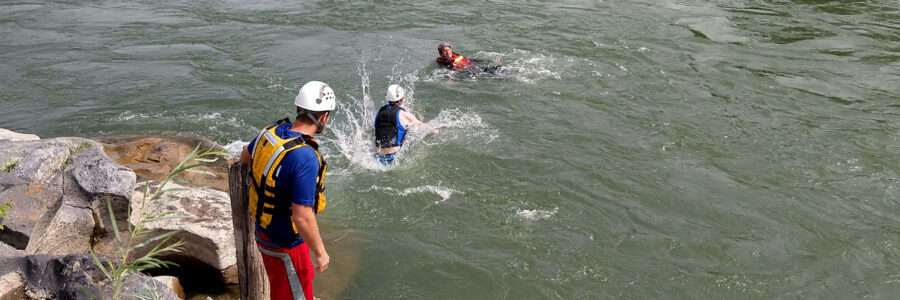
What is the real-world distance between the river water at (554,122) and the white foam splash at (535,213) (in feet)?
0.08

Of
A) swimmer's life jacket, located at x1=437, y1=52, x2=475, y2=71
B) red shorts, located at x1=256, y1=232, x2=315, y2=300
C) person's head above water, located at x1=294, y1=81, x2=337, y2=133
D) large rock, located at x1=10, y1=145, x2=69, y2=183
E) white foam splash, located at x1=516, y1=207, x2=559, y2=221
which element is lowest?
white foam splash, located at x1=516, y1=207, x2=559, y2=221

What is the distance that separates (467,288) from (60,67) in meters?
11.6

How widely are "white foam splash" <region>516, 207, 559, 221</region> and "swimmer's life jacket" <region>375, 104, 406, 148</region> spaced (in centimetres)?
211

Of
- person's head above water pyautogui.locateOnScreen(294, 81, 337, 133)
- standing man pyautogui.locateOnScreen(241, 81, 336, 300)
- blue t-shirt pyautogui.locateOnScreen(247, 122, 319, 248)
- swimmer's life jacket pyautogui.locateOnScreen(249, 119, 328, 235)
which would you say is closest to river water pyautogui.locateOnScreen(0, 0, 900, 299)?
standing man pyautogui.locateOnScreen(241, 81, 336, 300)

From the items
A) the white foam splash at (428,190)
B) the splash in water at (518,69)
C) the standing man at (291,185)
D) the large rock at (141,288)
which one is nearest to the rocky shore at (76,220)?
the large rock at (141,288)

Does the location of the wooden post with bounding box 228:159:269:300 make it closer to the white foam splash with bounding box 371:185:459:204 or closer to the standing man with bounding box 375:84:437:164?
the white foam splash with bounding box 371:185:459:204

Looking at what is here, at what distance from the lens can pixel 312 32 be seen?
15461 millimetres

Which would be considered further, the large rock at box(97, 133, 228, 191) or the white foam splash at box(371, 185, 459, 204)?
the white foam splash at box(371, 185, 459, 204)

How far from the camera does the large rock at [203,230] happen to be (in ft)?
19.2

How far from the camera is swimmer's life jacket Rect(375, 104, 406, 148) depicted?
28.3 ft

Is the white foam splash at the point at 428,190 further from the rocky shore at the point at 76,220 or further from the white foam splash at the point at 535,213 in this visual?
the rocky shore at the point at 76,220

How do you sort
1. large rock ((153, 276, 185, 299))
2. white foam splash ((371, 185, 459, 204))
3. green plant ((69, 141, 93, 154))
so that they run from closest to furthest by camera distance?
1. large rock ((153, 276, 185, 299))
2. green plant ((69, 141, 93, 154))
3. white foam splash ((371, 185, 459, 204))

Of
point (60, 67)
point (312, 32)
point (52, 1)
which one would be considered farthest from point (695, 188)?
point (52, 1)

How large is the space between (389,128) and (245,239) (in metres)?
4.11
